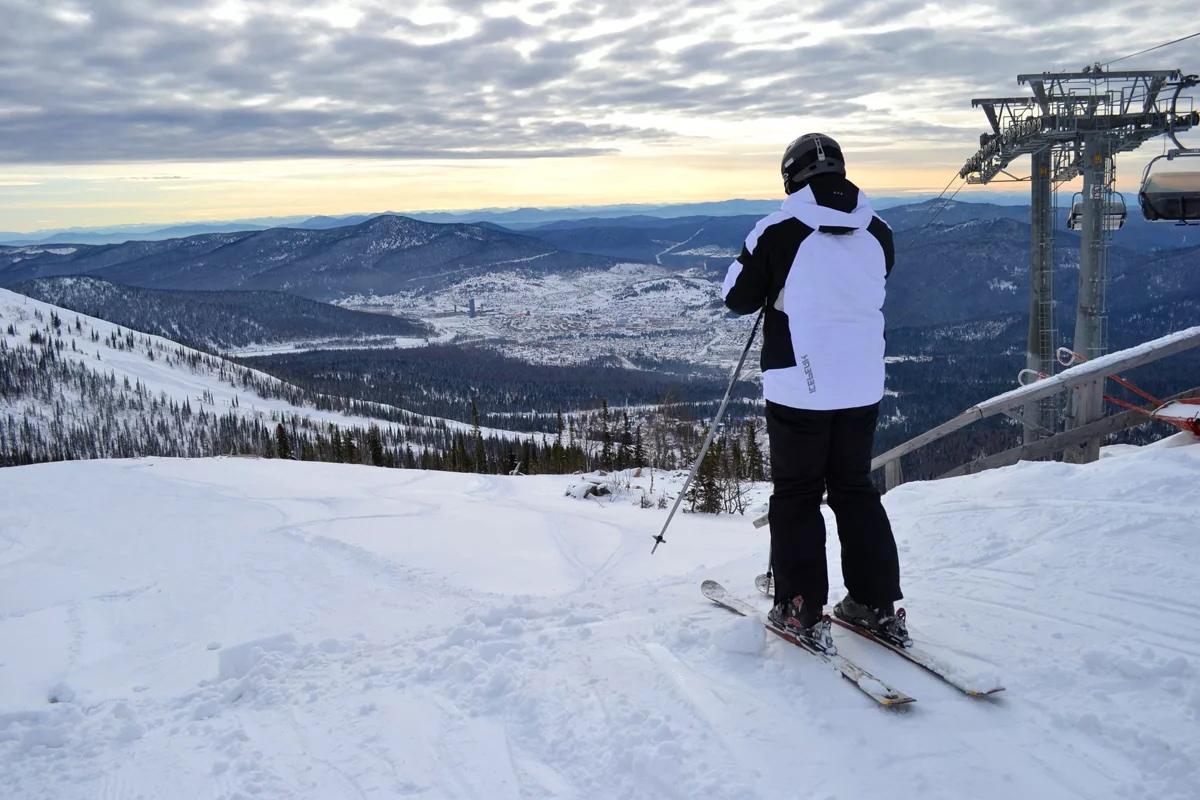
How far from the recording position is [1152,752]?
2.79 m

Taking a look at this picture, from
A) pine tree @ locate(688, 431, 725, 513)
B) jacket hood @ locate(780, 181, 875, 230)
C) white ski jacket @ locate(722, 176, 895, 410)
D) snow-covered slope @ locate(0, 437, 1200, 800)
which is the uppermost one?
jacket hood @ locate(780, 181, 875, 230)

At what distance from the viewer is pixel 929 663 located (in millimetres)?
3562

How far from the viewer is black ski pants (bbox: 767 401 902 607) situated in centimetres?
382

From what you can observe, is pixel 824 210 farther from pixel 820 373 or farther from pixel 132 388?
pixel 132 388

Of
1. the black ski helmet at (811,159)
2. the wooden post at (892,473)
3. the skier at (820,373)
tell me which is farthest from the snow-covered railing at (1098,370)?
the black ski helmet at (811,159)

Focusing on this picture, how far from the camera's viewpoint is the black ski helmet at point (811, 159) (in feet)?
12.3

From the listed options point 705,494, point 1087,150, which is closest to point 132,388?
point 705,494

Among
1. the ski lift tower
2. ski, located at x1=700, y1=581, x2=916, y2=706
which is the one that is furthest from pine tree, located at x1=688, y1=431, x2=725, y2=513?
ski, located at x1=700, y1=581, x2=916, y2=706

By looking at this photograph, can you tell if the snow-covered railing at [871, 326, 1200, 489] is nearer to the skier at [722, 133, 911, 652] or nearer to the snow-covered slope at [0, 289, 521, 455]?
the skier at [722, 133, 911, 652]

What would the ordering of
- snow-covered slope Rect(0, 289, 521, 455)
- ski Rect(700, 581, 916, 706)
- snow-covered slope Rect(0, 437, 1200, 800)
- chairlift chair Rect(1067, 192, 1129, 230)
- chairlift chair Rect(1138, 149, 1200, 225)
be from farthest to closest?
1. snow-covered slope Rect(0, 289, 521, 455)
2. chairlift chair Rect(1067, 192, 1129, 230)
3. chairlift chair Rect(1138, 149, 1200, 225)
4. ski Rect(700, 581, 916, 706)
5. snow-covered slope Rect(0, 437, 1200, 800)

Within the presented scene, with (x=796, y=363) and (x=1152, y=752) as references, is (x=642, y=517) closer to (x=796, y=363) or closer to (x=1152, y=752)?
(x=796, y=363)

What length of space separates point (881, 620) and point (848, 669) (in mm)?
489

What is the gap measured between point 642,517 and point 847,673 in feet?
19.0

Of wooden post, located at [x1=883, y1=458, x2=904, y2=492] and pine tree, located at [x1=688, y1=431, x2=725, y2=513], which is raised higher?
wooden post, located at [x1=883, y1=458, x2=904, y2=492]
